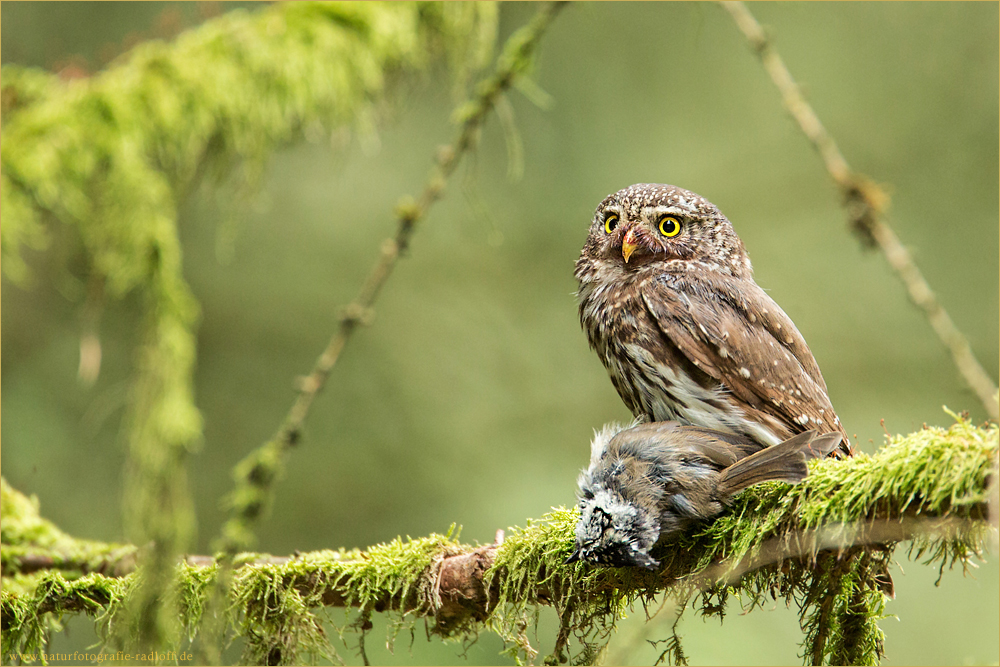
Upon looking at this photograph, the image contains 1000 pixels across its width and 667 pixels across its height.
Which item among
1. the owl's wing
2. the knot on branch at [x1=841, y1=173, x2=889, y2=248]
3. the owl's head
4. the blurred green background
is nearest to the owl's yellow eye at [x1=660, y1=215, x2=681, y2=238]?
the owl's head

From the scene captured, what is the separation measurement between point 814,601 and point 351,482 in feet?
13.7

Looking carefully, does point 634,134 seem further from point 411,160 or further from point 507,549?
point 507,549

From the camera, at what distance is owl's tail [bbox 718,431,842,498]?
1758 millimetres

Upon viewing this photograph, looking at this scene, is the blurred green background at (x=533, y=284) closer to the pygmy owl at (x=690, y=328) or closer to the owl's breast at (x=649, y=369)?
the pygmy owl at (x=690, y=328)

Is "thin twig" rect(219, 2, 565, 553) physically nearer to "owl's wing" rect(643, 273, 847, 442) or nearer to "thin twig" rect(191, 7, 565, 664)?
"thin twig" rect(191, 7, 565, 664)

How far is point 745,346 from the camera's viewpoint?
8.03 ft

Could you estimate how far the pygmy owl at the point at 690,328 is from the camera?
7.88 feet

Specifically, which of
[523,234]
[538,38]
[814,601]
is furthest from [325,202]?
[814,601]

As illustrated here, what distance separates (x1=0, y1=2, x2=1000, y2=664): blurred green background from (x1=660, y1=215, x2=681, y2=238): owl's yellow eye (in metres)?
2.03

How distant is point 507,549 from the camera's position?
2.13 metres

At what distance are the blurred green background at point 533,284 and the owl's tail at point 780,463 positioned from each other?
289 cm

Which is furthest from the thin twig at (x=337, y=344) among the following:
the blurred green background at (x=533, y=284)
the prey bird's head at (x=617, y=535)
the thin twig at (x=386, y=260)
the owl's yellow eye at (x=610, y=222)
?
the blurred green background at (x=533, y=284)

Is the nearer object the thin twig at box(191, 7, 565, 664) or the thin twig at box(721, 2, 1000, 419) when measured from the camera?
the thin twig at box(721, 2, 1000, 419)

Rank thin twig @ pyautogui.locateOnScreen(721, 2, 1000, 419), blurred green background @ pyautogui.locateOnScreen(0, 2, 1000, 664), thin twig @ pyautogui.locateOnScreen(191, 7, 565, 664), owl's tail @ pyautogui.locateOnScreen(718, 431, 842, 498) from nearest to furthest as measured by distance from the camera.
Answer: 1. thin twig @ pyautogui.locateOnScreen(721, 2, 1000, 419)
2. thin twig @ pyautogui.locateOnScreen(191, 7, 565, 664)
3. owl's tail @ pyautogui.locateOnScreen(718, 431, 842, 498)
4. blurred green background @ pyautogui.locateOnScreen(0, 2, 1000, 664)
